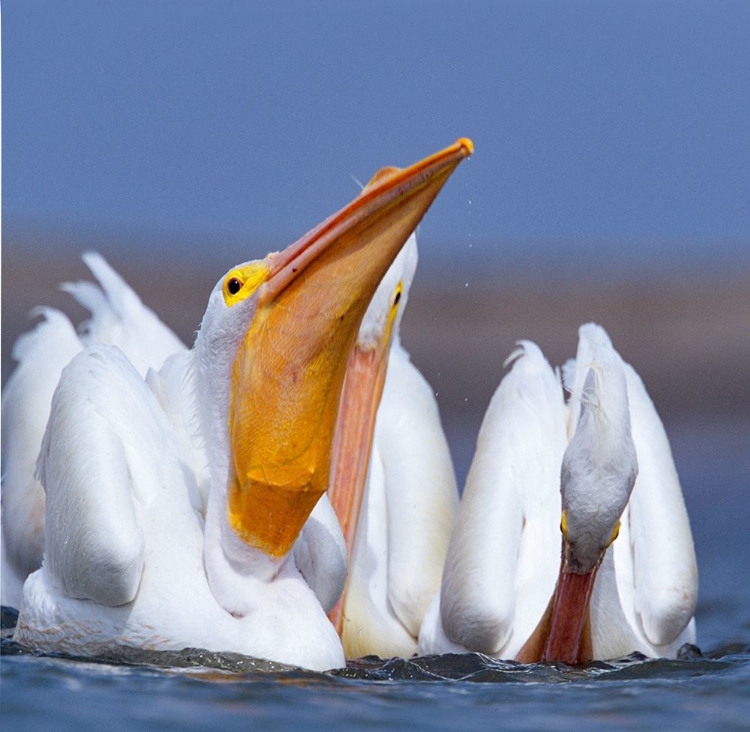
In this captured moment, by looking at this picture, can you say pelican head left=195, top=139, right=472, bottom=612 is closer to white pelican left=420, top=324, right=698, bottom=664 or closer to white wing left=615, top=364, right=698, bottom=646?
white pelican left=420, top=324, right=698, bottom=664

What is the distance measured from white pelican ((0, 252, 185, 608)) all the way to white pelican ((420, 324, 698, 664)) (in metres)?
1.27

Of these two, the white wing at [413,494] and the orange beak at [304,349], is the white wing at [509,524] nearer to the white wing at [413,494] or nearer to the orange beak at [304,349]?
the white wing at [413,494]

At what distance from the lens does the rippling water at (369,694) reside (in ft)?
12.1

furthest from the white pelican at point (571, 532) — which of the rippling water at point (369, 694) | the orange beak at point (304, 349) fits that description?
the orange beak at point (304, 349)

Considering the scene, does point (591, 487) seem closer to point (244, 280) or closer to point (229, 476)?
point (229, 476)

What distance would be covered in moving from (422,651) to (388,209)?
1877 mm

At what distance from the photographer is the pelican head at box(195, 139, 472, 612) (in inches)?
148

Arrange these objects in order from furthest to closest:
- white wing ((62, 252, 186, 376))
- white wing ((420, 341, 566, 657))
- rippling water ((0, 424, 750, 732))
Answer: white wing ((62, 252, 186, 376)) → white wing ((420, 341, 566, 657)) → rippling water ((0, 424, 750, 732))

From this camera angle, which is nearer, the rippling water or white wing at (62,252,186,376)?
the rippling water

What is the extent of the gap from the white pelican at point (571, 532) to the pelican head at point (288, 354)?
732mm

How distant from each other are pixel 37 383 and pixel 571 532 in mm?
2104

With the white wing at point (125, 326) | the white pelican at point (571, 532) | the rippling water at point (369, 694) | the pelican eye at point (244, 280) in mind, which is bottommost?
the rippling water at point (369, 694)

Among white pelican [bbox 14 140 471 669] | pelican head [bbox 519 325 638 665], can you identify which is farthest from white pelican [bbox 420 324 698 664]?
white pelican [bbox 14 140 471 669]

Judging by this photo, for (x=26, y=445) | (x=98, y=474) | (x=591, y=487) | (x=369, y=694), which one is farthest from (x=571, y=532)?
(x=26, y=445)
